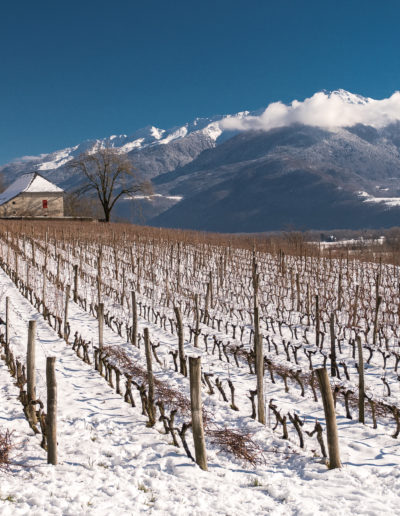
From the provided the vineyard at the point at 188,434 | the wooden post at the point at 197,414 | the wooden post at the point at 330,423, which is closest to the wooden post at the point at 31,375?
the vineyard at the point at 188,434

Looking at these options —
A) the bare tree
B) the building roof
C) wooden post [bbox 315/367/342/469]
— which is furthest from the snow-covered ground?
the building roof

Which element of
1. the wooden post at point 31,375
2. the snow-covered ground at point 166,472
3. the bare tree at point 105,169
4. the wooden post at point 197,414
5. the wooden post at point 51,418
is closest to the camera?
the snow-covered ground at point 166,472

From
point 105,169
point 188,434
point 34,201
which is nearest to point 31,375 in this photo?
point 188,434

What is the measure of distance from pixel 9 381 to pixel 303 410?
453cm

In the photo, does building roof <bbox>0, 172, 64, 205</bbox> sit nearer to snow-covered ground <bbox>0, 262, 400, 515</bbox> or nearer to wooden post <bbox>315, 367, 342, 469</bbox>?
snow-covered ground <bbox>0, 262, 400, 515</bbox>

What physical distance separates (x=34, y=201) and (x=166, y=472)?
5131 centimetres

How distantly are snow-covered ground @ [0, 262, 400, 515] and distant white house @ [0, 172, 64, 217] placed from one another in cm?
4794

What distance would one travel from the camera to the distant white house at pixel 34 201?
167ft

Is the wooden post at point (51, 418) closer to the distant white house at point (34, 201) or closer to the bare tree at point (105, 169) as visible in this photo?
the bare tree at point (105, 169)

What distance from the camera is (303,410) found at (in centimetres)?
676

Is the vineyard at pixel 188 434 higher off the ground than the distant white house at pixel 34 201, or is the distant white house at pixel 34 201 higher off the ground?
the distant white house at pixel 34 201

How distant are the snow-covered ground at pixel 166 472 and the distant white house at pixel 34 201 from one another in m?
47.9

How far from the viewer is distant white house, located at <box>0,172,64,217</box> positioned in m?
50.8

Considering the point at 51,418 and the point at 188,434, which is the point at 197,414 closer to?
the point at 188,434
